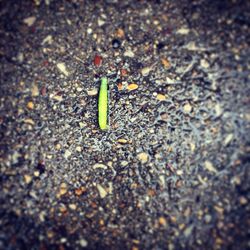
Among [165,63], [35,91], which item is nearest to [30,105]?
[35,91]

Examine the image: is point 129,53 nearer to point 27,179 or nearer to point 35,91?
point 35,91

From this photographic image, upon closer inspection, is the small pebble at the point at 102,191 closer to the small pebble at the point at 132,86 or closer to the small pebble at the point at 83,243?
the small pebble at the point at 83,243

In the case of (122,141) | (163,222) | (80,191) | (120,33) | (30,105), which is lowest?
(163,222)

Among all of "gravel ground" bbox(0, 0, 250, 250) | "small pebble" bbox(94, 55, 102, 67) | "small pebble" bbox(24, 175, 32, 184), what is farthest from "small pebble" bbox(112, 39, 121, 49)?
"small pebble" bbox(24, 175, 32, 184)

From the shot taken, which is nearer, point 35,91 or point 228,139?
point 228,139

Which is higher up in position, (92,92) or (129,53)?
(129,53)

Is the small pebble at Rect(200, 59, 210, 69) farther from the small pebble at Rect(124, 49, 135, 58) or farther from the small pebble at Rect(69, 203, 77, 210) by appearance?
the small pebble at Rect(69, 203, 77, 210)

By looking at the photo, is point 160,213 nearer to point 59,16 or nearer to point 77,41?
point 77,41

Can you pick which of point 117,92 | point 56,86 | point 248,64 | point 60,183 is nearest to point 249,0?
point 248,64

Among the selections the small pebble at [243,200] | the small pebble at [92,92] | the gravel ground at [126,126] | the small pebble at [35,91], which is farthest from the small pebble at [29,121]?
the small pebble at [243,200]
